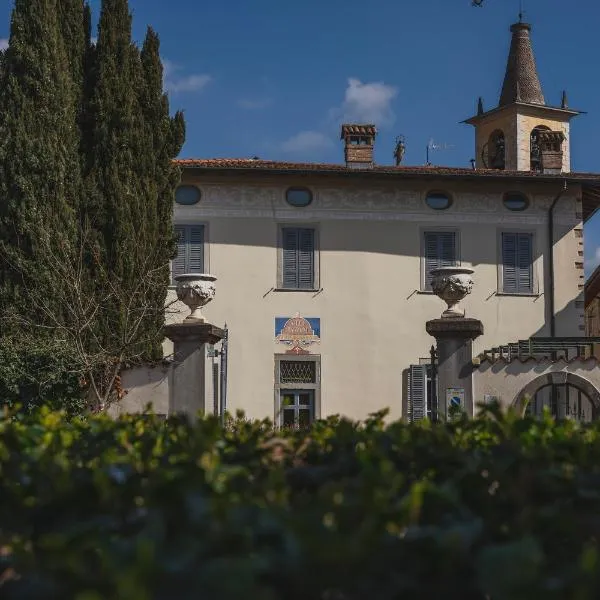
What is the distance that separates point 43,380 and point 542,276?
12.1m

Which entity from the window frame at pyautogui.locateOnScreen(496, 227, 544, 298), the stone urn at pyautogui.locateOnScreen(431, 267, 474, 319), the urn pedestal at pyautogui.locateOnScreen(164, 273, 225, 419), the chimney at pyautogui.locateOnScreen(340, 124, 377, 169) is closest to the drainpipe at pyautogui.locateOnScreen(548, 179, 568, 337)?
the window frame at pyautogui.locateOnScreen(496, 227, 544, 298)

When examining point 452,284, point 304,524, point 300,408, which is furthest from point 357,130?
point 304,524

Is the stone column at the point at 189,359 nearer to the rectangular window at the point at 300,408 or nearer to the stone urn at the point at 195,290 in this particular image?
the stone urn at the point at 195,290

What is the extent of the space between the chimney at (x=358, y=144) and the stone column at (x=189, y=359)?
9.85 meters

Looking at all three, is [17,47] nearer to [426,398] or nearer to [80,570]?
[426,398]

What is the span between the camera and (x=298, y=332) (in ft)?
75.0

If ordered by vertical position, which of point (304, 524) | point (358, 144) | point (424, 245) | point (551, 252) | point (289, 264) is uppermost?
point (358, 144)

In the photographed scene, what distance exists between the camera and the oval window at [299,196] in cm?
2317

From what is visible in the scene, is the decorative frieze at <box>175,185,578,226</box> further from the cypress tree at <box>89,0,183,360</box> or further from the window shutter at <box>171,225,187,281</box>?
the cypress tree at <box>89,0,183,360</box>

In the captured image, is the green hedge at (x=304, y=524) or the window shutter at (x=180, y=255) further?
the window shutter at (x=180, y=255)

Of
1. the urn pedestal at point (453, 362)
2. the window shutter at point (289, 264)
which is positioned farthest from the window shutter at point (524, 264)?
the urn pedestal at point (453, 362)

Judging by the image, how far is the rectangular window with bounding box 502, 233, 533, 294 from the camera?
Answer: 2348cm

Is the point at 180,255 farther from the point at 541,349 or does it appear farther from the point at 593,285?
the point at 593,285

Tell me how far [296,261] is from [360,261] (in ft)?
4.80
